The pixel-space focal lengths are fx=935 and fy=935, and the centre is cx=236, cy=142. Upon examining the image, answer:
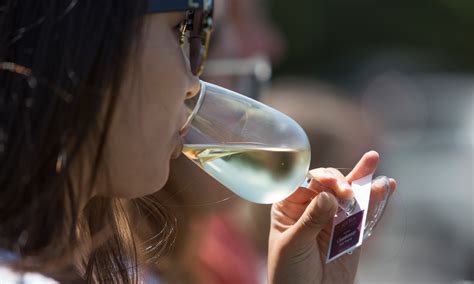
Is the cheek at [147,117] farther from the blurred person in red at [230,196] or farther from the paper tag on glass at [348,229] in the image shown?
the blurred person in red at [230,196]

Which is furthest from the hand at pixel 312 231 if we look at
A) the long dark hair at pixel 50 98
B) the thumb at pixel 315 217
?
the long dark hair at pixel 50 98

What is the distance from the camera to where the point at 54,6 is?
1469 mm

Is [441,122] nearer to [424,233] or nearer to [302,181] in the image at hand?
[424,233]

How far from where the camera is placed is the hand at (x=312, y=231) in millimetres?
1931

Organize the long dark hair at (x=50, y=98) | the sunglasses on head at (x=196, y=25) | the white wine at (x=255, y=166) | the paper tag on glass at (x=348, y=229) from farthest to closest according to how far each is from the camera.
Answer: the paper tag on glass at (x=348, y=229)
the white wine at (x=255, y=166)
the sunglasses on head at (x=196, y=25)
the long dark hair at (x=50, y=98)

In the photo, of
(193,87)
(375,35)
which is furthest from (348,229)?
(375,35)

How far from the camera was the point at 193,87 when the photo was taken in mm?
1675

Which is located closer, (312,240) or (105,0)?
(105,0)

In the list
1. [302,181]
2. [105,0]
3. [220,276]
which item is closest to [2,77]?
[105,0]

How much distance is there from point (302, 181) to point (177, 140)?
32 cm

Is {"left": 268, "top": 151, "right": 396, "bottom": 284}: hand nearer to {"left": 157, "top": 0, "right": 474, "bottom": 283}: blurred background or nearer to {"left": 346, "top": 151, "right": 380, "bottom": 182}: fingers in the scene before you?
{"left": 346, "top": 151, "right": 380, "bottom": 182}: fingers

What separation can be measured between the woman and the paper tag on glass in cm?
45

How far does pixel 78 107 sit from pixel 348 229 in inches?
27.9

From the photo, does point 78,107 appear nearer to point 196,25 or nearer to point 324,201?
point 196,25
